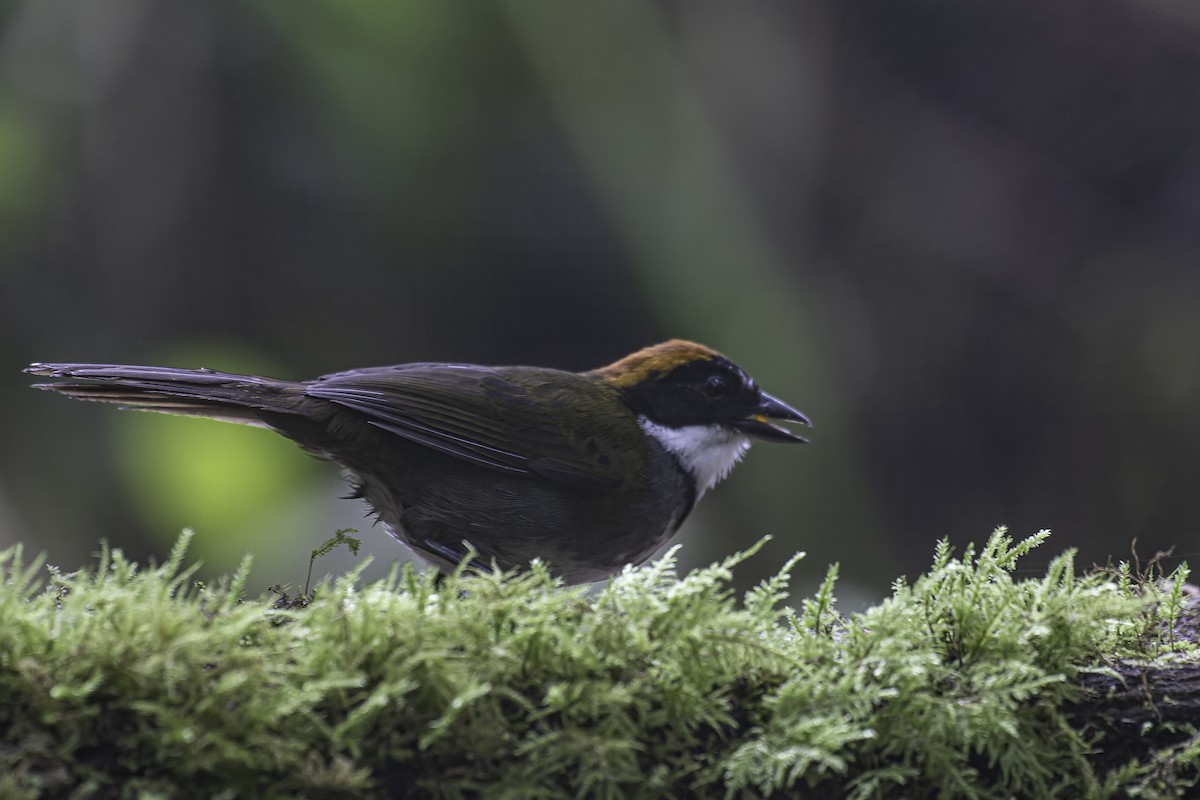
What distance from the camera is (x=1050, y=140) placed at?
21.4ft

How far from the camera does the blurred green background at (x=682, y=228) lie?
6.20m

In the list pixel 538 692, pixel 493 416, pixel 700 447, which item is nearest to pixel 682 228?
pixel 700 447

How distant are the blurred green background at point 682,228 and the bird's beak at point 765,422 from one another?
296 cm

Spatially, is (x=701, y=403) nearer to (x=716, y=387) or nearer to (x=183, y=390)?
(x=716, y=387)

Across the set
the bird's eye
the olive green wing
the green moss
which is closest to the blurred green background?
the olive green wing

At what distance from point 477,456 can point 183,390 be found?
831mm

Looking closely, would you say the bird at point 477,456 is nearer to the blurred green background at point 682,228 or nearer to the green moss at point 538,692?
the green moss at point 538,692

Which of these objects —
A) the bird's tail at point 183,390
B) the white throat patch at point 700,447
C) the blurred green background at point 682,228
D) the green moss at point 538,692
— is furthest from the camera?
the blurred green background at point 682,228

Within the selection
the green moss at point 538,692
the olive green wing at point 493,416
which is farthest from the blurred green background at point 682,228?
the green moss at point 538,692

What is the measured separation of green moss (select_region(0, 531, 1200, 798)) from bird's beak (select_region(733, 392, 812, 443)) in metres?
1.86

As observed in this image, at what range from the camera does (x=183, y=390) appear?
111 inches

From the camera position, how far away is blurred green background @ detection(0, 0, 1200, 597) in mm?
6199

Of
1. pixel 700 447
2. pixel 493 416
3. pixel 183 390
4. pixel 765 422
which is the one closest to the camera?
pixel 183 390

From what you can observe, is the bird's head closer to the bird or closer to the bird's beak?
the bird's beak
